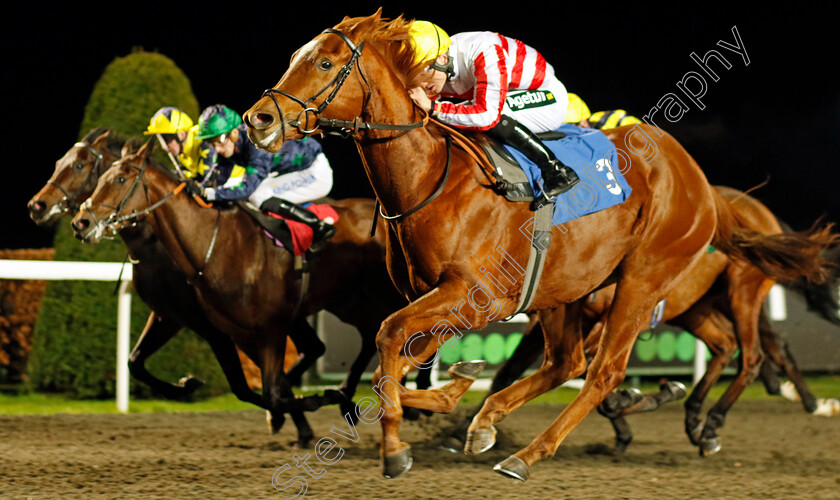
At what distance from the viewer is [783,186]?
582 inches

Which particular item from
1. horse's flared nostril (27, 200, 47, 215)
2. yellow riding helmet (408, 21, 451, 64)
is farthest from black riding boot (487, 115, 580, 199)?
horse's flared nostril (27, 200, 47, 215)

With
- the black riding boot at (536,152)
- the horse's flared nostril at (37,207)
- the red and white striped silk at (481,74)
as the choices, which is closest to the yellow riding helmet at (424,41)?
the red and white striped silk at (481,74)

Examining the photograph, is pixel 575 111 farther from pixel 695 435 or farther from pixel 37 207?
pixel 37 207

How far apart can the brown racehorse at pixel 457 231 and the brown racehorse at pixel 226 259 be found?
1.89 metres

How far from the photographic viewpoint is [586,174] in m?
3.85

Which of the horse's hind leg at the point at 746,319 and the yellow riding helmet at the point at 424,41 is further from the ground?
the yellow riding helmet at the point at 424,41

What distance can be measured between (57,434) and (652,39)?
10.2m

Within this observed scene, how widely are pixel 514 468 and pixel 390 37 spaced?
1707mm

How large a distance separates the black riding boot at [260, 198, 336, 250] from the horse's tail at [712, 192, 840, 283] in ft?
7.62

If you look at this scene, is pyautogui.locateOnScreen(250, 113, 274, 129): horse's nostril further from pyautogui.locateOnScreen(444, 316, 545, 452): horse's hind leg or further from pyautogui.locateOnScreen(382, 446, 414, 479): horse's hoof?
pyautogui.locateOnScreen(444, 316, 545, 452): horse's hind leg

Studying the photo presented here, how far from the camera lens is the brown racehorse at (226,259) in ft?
17.3

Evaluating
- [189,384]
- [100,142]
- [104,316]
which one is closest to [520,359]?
[189,384]

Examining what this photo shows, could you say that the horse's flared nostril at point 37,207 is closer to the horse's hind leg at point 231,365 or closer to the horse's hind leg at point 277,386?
the horse's hind leg at point 231,365

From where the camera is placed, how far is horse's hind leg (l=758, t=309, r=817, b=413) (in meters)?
6.99
